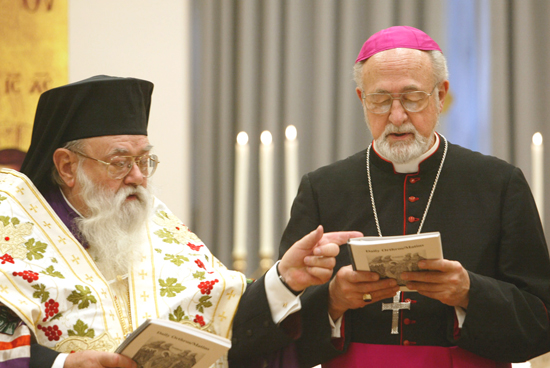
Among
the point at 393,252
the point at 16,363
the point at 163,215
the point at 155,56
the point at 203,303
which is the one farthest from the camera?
the point at 155,56

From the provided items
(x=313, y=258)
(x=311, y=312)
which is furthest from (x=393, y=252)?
(x=311, y=312)

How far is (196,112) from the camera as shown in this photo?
4.44 meters

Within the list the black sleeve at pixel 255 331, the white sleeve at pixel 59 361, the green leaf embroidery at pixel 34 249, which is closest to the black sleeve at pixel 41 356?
the white sleeve at pixel 59 361

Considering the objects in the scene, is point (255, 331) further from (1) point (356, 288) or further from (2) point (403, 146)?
(2) point (403, 146)

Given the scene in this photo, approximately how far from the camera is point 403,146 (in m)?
2.61

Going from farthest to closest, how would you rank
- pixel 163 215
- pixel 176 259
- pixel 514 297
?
pixel 163 215 < pixel 176 259 < pixel 514 297

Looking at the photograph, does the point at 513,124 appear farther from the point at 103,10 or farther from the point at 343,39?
the point at 103,10

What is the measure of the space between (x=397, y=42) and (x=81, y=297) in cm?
159

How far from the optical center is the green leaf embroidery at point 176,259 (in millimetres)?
2863

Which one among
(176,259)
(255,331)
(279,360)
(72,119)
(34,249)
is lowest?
(279,360)

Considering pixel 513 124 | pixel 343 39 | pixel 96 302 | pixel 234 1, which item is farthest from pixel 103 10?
pixel 513 124

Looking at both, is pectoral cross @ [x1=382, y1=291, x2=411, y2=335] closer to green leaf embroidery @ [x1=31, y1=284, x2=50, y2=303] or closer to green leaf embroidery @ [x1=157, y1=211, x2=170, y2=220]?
Result: green leaf embroidery @ [x1=157, y1=211, x2=170, y2=220]

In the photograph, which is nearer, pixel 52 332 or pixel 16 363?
pixel 16 363

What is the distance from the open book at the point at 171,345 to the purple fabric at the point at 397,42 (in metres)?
1.31
